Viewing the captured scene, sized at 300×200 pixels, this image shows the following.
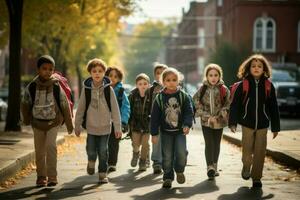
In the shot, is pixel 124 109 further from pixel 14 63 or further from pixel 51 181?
pixel 14 63

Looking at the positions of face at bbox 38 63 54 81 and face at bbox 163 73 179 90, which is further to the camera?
face at bbox 38 63 54 81

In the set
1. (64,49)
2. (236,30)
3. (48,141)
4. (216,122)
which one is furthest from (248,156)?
(236,30)

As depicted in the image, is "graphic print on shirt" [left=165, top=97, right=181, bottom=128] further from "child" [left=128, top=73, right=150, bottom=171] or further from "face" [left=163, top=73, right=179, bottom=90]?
"child" [left=128, top=73, right=150, bottom=171]

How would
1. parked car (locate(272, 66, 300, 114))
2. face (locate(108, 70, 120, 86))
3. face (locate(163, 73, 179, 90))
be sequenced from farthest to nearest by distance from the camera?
1. parked car (locate(272, 66, 300, 114))
2. face (locate(108, 70, 120, 86))
3. face (locate(163, 73, 179, 90))

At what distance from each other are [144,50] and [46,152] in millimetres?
134350

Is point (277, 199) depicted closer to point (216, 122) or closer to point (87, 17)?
point (216, 122)

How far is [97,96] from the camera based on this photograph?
995 cm

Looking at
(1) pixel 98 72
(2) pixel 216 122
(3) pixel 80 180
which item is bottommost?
(3) pixel 80 180

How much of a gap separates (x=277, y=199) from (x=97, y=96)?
2.97 m

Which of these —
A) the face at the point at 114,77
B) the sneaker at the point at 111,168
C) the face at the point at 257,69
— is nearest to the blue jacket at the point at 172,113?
the face at the point at 257,69

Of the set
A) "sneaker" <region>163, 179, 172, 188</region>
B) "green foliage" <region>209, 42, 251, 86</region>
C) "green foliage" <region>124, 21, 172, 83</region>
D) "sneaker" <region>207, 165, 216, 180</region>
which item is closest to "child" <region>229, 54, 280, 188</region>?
"sneaker" <region>207, 165, 216, 180</region>

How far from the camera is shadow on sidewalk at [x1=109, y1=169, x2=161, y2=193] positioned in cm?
964

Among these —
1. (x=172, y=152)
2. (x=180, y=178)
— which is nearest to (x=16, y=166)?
(x=172, y=152)

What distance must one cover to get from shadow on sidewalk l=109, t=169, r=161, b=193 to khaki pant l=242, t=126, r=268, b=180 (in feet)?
4.62
